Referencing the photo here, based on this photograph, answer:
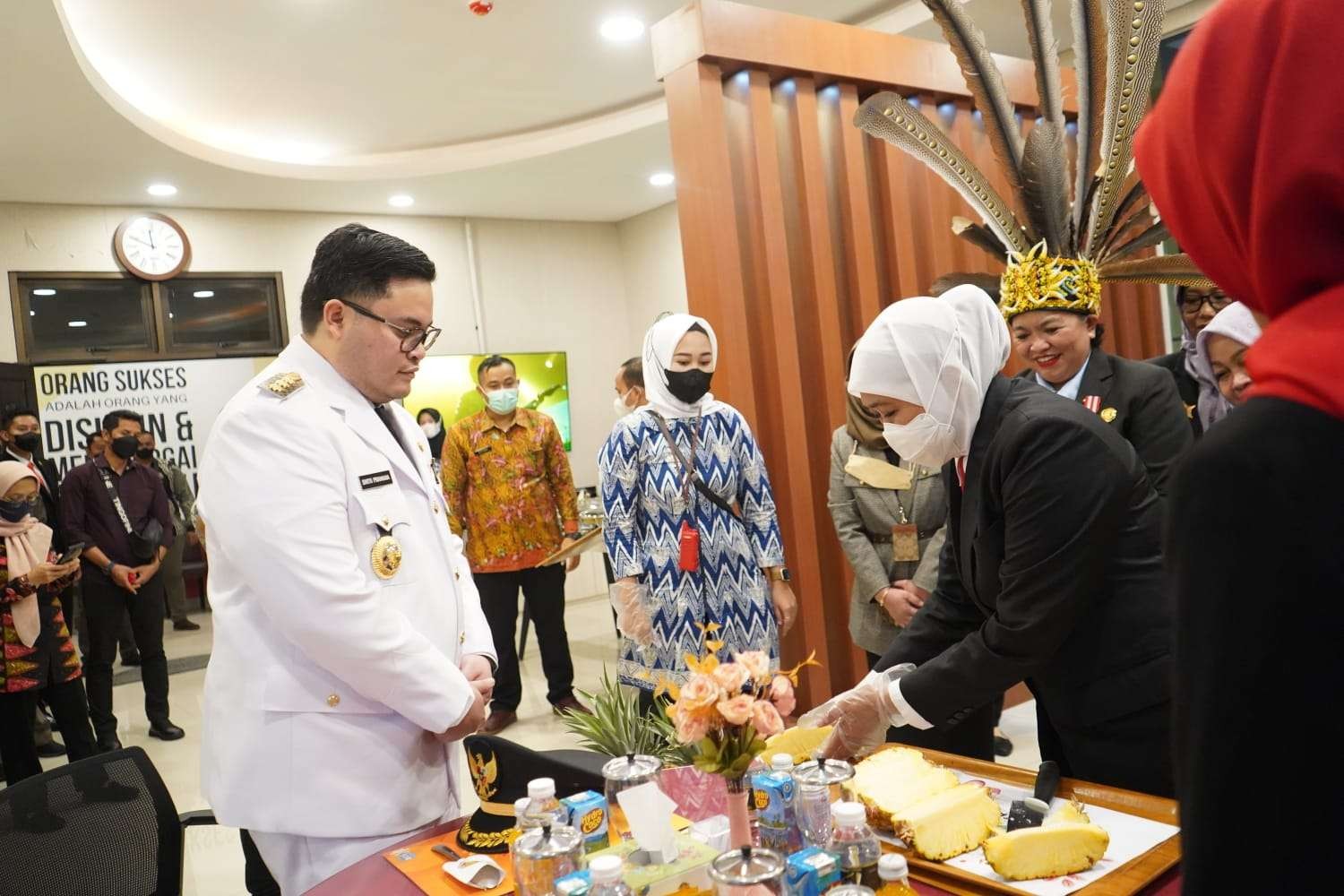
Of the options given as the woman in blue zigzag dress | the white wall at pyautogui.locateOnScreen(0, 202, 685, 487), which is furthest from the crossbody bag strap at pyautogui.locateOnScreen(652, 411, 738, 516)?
the white wall at pyautogui.locateOnScreen(0, 202, 685, 487)

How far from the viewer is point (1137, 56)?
249 cm

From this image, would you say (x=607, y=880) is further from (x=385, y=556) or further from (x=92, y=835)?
(x=92, y=835)

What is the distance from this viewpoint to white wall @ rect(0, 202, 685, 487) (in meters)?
7.89

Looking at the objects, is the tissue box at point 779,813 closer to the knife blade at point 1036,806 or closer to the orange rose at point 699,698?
the orange rose at point 699,698

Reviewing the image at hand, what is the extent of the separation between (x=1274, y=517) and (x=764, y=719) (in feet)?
2.84

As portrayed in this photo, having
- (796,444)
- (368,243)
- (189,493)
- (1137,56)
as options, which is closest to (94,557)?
(189,493)

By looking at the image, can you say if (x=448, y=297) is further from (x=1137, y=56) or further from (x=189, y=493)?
(x=1137, y=56)

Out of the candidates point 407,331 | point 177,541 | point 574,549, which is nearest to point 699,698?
point 407,331

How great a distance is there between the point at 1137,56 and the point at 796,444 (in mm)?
1687

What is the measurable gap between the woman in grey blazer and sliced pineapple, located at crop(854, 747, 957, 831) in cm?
166

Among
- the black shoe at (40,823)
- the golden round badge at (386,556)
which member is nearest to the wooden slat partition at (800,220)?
the golden round badge at (386,556)

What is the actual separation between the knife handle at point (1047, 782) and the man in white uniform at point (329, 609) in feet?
3.14

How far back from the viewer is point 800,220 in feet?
12.4

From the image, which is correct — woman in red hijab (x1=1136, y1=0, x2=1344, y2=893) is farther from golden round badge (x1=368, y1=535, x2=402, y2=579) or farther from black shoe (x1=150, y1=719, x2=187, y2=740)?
black shoe (x1=150, y1=719, x2=187, y2=740)
